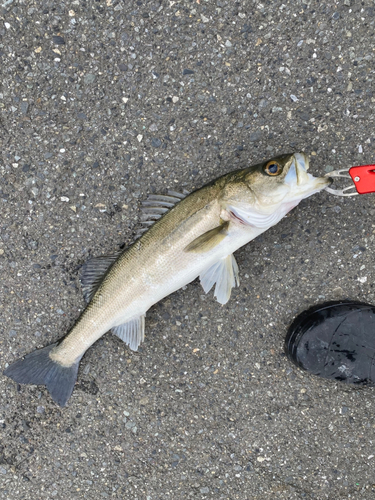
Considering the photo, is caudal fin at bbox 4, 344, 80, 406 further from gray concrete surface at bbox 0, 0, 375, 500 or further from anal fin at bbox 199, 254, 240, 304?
anal fin at bbox 199, 254, 240, 304

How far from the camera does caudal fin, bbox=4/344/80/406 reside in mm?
2697

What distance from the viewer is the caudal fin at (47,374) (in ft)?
8.85

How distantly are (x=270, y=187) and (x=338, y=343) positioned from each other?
1497 millimetres

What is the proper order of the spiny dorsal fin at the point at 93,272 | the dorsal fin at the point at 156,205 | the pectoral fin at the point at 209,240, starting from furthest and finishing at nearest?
the spiny dorsal fin at the point at 93,272 → the dorsal fin at the point at 156,205 → the pectoral fin at the point at 209,240

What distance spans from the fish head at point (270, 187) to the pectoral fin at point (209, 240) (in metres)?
0.14

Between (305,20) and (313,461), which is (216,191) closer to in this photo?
(305,20)

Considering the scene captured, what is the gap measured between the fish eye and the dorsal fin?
0.63 m

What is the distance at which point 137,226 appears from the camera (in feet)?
9.21

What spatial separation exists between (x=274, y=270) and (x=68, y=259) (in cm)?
178

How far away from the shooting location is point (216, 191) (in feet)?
7.54

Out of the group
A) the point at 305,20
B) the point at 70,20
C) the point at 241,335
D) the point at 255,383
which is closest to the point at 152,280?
the point at 241,335

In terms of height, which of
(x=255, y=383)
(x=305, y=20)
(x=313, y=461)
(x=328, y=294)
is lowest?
(x=313, y=461)

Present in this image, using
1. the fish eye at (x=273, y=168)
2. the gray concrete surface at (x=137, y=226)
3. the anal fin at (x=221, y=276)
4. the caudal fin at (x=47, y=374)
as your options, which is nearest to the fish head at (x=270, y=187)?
the fish eye at (x=273, y=168)

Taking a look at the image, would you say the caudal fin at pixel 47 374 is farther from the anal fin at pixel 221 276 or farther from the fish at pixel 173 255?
the anal fin at pixel 221 276
